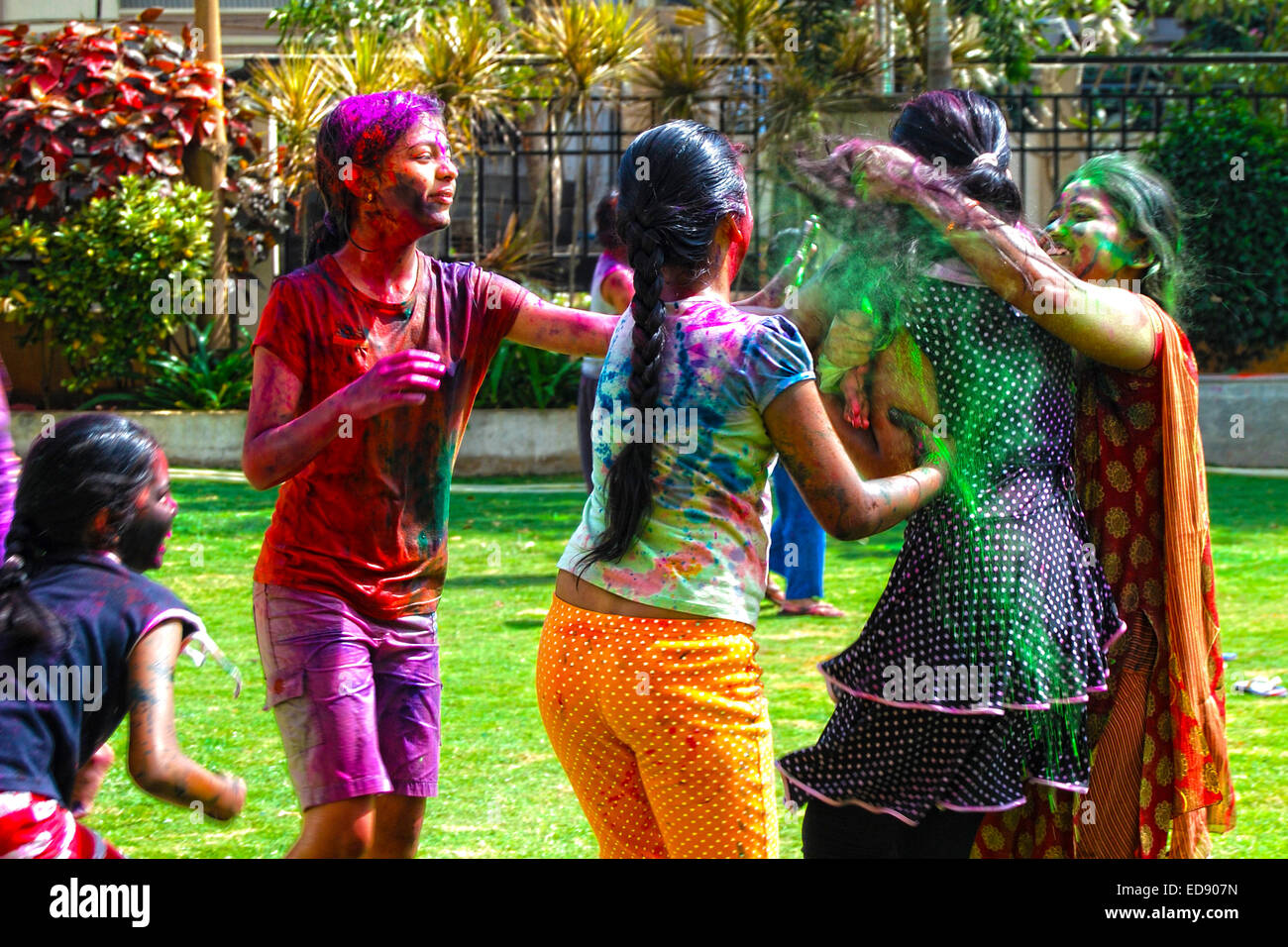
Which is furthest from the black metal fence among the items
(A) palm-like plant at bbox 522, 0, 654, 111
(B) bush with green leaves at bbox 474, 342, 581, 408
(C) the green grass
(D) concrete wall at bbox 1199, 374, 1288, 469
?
(C) the green grass

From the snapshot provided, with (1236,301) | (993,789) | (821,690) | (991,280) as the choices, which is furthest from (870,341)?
(1236,301)

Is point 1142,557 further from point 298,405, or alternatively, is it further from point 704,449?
point 298,405

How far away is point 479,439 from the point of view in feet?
40.6

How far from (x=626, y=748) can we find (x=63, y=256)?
1088 cm

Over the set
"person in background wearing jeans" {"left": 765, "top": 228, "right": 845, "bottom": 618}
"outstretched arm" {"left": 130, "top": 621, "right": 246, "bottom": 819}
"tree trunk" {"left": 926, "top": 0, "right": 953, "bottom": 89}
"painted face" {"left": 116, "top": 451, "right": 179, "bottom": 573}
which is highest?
"tree trunk" {"left": 926, "top": 0, "right": 953, "bottom": 89}

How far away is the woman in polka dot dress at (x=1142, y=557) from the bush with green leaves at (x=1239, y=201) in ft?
A: 31.1

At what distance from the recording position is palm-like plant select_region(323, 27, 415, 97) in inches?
488

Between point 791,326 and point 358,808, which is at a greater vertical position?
point 791,326

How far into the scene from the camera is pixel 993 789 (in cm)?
291

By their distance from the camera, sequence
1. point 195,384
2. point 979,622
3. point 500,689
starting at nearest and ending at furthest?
point 979,622 → point 500,689 → point 195,384

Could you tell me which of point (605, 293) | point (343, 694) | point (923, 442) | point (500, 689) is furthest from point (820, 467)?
point (605, 293)

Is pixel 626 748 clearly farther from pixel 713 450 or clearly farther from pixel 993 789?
pixel 993 789

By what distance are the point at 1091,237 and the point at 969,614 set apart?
0.89 m

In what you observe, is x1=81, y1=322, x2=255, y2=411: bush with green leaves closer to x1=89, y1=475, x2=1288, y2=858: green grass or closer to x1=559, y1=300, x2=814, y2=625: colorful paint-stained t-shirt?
x1=89, y1=475, x2=1288, y2=858: green grass
